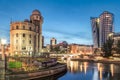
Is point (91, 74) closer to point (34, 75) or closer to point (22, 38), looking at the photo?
point (34, 75)

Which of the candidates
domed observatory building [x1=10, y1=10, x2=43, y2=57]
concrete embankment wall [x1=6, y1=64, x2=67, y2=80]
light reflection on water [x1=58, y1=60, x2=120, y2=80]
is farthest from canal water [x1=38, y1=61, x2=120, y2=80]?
domed observatory building [x1=10, y1=10, x2=43, y2=57]

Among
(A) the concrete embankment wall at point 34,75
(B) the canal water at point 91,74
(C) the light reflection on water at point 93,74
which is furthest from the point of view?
(C) the light reflection on water at point 93,74

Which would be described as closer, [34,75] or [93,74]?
[34,75]

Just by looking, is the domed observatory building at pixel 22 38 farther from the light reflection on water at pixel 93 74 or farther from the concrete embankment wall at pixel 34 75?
the concrete embankment wall at pixel 34 75

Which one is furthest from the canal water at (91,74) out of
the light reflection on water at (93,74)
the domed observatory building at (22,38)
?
the domed observatory building at (22,38)

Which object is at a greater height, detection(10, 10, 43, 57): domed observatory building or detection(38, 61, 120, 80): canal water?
detection(10, 10, 43, 57): domed observatory building

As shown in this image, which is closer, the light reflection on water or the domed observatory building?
the light reflection on water

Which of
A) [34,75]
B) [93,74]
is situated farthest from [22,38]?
[34,75]

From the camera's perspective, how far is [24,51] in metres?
164

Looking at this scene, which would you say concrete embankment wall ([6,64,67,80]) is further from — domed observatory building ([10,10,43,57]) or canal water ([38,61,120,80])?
domed observatory building ([10,10,43,57])

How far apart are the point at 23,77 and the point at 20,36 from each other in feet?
372

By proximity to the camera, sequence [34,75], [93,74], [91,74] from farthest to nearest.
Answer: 1. [91,74]
2. [93,74]
3. [34,75]

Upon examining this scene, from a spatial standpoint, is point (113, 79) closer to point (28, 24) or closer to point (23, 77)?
point (23, 77)

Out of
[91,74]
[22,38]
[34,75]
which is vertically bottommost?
[91,74]
